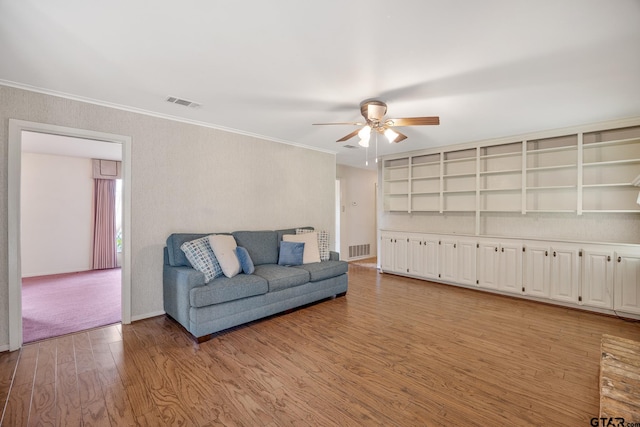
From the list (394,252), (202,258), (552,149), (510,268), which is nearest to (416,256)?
(394,252)

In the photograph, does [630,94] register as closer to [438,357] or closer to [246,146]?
[438,357]

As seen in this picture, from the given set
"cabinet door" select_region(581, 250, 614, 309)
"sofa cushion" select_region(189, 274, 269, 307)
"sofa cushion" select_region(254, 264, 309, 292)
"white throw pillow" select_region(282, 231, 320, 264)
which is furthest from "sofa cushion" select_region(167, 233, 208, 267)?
"cabinet door" select_region(581, 250, 614, 309)

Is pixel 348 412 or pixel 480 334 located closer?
pixel 348 412

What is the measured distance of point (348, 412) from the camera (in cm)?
185

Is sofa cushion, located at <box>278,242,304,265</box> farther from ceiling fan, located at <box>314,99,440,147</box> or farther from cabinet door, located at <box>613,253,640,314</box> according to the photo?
cabinet door, located at <box>613,253,640,314</box>

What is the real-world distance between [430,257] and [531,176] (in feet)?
6.66

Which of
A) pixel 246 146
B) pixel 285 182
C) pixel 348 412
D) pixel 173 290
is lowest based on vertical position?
pixel 348 412

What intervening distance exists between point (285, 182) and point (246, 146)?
92 centimetres

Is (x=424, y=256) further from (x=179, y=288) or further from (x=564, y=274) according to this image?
(x=179, y=288)

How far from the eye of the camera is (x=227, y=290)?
295cm

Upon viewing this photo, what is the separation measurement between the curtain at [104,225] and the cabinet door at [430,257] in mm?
6723

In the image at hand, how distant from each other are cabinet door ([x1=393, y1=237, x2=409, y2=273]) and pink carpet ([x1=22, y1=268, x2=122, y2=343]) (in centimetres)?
455

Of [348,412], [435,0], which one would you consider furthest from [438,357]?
[435,0]

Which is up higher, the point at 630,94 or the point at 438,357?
the point at 630,94
